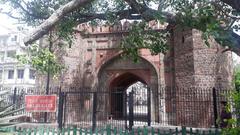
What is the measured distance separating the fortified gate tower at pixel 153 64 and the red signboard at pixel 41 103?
582 cm

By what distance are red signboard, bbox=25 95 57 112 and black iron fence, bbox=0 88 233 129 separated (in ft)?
5.23

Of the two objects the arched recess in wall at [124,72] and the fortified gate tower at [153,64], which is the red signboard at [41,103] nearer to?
the fortified gate tower at [153,64]

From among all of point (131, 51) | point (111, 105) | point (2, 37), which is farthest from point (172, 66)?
point (2, 37)

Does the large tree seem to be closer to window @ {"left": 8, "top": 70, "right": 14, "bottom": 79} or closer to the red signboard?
the red signboard

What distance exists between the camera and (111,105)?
58.7 ft

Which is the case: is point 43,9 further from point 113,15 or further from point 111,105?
point 111,105

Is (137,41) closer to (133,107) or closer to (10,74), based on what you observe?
(133,107)

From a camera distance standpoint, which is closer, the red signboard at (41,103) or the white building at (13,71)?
the red signboard at (41,103)

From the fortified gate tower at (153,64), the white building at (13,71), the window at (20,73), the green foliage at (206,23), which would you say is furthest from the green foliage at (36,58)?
the window at (20,73)

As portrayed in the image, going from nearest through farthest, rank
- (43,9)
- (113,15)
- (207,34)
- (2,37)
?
1. (207,34)
2. (113,15)
3. (43,9)
4. (2,37)

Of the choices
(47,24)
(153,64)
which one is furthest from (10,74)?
(47,24)

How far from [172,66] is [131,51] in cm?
687

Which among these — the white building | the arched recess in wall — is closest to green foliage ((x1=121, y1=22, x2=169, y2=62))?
the arched recess in wall

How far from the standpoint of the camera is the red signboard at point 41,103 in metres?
9.38
